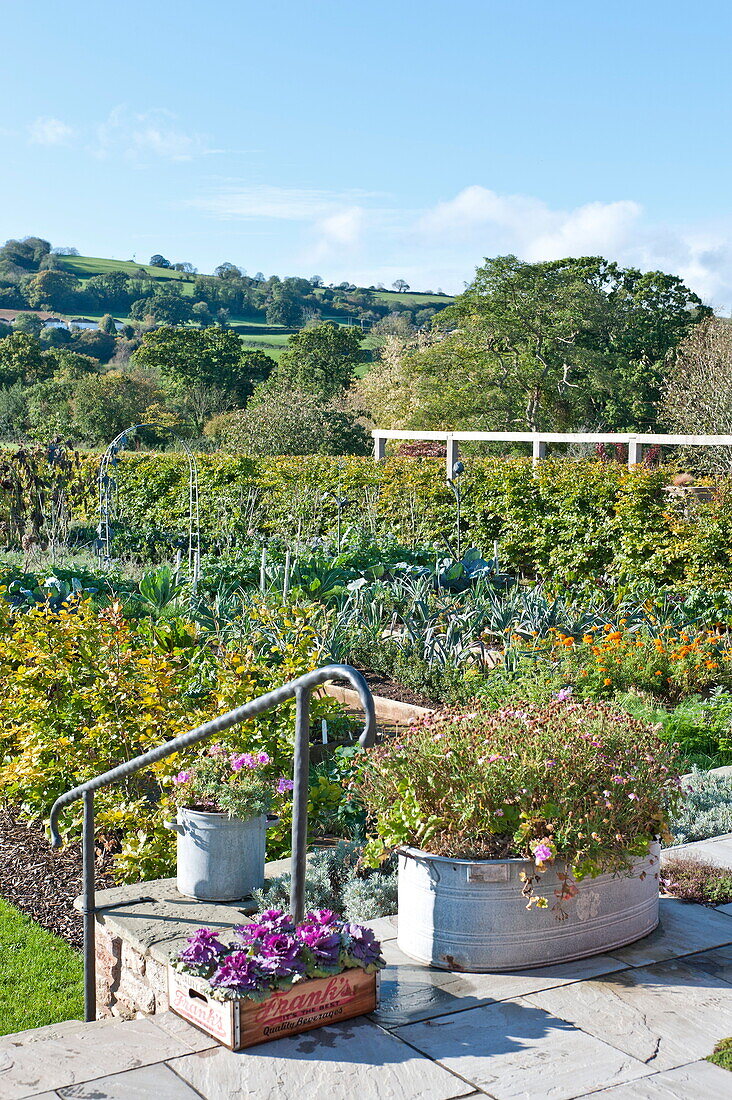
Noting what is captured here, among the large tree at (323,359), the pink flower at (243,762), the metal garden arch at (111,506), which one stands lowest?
the pink flower at (243,762)

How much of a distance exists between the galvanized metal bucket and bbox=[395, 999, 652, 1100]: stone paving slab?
93 centimetres

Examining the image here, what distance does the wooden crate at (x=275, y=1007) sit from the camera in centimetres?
226

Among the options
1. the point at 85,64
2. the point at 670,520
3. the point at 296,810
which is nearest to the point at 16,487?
the point at 85,64

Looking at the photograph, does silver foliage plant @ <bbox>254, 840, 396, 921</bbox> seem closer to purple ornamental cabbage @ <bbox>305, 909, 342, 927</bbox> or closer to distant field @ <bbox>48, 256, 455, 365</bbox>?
purple ornamental cabbage @ <bbox>305, 909, 342, 927</bbox>

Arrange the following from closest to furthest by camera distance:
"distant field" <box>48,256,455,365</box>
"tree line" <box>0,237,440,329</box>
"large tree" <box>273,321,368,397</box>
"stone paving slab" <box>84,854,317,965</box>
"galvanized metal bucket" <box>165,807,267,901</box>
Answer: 1. "stone paving slab" <box>84,854,317,965</box>
2. "galvanized metal bucket" <box>165,807,267,901</box>
3. "large tree" <box>273,321,368,397</box>
4. "distant field" <box>48,256,455,365</box>
5. "tree line" <box>0,237,440,329</box>

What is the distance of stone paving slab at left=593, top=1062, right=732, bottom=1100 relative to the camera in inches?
81.8

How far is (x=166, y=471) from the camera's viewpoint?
1249 cm

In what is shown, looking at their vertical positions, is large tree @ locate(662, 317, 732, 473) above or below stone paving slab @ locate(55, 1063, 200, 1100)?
above

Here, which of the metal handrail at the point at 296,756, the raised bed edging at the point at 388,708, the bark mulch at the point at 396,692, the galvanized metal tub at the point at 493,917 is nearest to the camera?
the metal handrail at the point at 296,756

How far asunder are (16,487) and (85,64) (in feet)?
15.4

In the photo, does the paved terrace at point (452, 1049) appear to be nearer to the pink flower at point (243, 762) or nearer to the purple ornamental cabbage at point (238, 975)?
the purple ornamental cabbage at point (238, 975)

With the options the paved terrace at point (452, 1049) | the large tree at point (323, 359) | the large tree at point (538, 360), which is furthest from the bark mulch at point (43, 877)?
the large tree at point (323, 359)

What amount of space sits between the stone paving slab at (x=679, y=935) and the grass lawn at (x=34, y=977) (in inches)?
70.0

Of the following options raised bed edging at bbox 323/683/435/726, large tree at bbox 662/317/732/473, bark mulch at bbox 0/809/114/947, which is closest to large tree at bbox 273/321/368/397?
large tree at bbox 662/317/732/473
